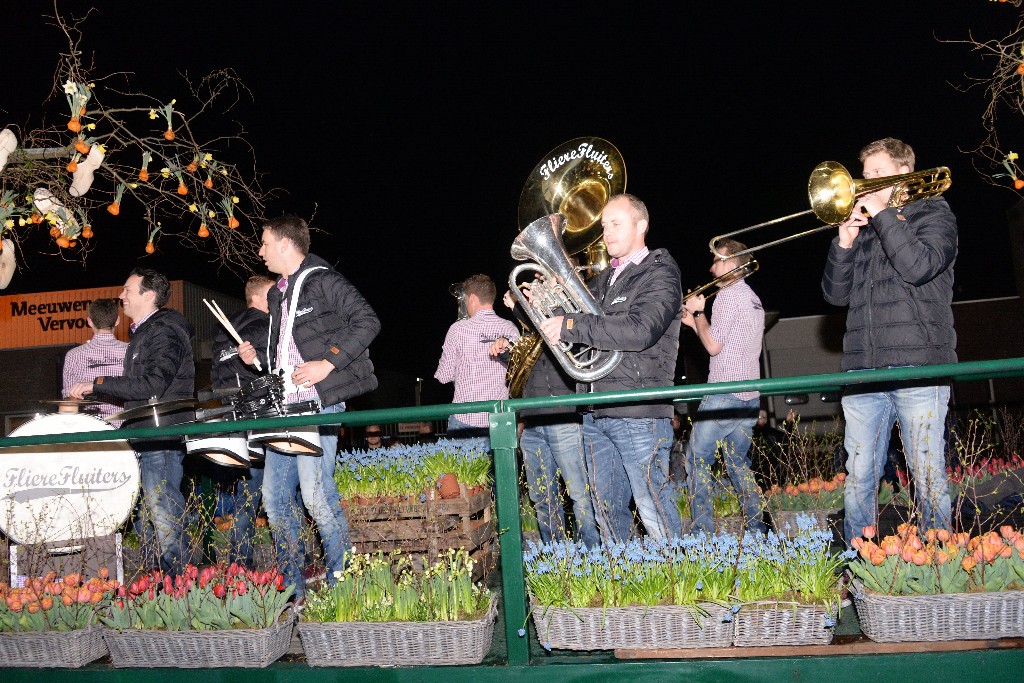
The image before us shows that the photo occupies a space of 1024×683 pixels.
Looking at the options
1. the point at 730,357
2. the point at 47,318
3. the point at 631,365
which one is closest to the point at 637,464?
the point at 631,365

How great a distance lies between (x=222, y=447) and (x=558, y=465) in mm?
1734

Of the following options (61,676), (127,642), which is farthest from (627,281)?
(61,676)

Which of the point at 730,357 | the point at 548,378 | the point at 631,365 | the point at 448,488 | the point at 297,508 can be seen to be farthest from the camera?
the point at 730,357

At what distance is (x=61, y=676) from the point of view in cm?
356

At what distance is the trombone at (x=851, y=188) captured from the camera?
11.8ft

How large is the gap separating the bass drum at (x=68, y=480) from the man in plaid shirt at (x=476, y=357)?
7.00ft

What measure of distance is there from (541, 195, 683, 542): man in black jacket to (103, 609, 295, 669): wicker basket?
1.47m

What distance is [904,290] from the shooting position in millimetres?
3623

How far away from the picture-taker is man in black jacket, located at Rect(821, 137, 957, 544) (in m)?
3.45

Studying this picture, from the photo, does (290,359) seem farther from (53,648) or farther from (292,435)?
(53,648)

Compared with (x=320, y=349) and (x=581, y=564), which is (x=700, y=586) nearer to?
(x=581, y=564)

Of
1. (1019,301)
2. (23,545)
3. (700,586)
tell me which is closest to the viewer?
(700,586)

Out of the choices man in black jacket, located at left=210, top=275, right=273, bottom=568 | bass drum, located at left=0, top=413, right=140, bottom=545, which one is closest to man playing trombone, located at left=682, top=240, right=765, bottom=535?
man in black jacket, located at left=210, top=275, right=273, bottom=568

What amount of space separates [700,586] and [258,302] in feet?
13.1
